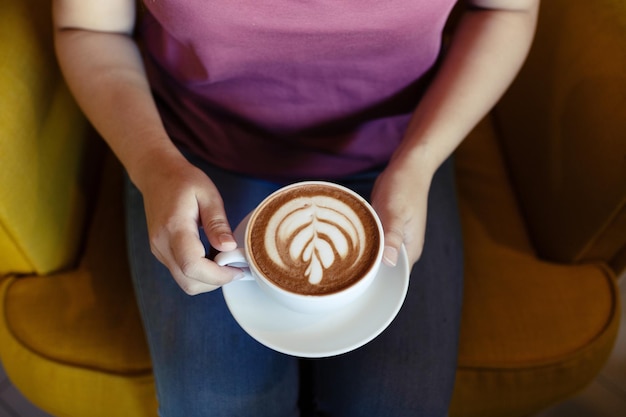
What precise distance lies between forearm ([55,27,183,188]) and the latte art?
203mm

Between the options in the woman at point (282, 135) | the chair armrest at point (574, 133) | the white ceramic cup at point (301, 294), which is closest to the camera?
the white ceramic cup at point (301, 294)

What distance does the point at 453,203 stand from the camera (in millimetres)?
902

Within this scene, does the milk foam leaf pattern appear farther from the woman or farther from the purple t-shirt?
the purple t-shirt

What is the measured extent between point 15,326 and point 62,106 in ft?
1.13

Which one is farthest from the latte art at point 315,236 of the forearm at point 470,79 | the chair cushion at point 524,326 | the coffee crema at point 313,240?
the chair cushion at point 524,326

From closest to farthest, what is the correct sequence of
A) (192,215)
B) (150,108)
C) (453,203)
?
(192,215) < (150,108) < (453,203)

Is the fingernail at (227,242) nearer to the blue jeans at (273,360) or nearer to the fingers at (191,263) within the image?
the fingers at (191,263)

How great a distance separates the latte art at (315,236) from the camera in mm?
608

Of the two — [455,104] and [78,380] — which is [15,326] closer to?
[78,380]

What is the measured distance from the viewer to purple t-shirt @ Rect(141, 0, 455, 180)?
686 millimetres

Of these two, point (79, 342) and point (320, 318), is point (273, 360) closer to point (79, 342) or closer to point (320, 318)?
point (320, 318)

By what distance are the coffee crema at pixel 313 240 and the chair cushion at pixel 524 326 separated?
34 cm

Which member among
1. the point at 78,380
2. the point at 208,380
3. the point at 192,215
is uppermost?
the point at 192,215

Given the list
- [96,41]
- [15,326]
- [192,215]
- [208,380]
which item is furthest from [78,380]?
[96,41]
